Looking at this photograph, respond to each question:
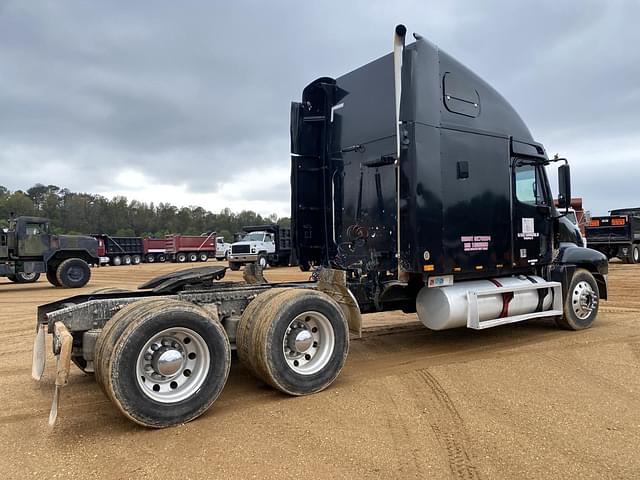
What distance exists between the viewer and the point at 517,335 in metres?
7.51

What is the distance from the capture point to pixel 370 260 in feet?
20.6

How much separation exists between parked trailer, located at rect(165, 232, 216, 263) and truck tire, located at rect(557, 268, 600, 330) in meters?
42.8

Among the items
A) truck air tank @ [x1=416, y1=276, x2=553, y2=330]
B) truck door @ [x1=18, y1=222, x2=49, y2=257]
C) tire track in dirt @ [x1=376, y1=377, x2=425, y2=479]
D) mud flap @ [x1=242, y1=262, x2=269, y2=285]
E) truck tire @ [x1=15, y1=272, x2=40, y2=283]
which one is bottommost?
tire track in dirt @ [x1=376, y1=377, x2=425, y2=479]

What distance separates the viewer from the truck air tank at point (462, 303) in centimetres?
607

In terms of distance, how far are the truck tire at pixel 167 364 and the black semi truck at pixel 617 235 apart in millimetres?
25177

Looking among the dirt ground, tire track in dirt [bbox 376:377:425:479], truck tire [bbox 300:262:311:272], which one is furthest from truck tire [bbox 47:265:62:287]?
tire track in dirt [bbox 376:377:425:479]

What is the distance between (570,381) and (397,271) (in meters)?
2.13

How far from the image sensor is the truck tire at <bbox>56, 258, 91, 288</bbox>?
18203 mm

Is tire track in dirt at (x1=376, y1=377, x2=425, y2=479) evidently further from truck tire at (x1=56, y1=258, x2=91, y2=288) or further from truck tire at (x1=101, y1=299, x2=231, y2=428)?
truck tire at (x1=56, y1=258, x2=91, y2=288)

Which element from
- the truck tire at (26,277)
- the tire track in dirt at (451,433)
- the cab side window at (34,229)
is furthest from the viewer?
the truck tire at (26,277)

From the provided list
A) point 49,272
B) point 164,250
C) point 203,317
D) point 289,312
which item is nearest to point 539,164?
point 289,312

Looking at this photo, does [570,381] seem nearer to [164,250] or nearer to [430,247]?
[430,247]

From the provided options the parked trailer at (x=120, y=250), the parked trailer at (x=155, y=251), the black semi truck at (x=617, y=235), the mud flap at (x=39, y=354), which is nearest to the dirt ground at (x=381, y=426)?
the mud flap at (x=39, y=354)

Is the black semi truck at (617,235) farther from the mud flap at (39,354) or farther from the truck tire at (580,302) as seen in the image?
the mud flap at (39,354)
